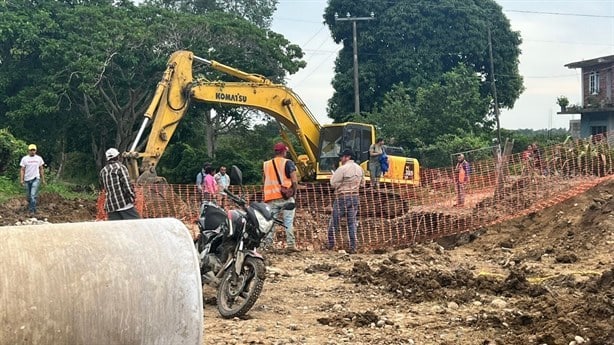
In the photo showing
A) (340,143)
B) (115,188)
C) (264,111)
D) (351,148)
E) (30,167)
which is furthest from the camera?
(340,143)

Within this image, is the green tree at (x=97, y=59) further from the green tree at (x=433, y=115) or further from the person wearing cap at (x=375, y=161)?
the person wearing cap at (x=375, y=161)

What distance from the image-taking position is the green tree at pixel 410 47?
39156 millimetres

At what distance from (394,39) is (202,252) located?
112 ft

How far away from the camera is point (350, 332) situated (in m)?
5.69

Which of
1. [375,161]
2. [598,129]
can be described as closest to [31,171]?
[375,161]

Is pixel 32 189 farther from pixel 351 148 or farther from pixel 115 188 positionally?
pixel 115 188

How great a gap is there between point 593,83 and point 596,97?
938mm

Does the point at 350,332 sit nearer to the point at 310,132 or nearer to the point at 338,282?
the point at 338,282

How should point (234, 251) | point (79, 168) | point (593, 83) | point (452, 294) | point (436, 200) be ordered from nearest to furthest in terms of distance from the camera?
point (234, 251)
point (452, 294)
point (436, 200)
point (79, 168)
point (593, 83)

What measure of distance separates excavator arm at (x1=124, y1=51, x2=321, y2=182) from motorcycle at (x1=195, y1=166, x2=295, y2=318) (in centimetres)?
708

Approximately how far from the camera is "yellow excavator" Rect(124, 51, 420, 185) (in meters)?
15.0

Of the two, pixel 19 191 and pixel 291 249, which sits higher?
pixel 19 191

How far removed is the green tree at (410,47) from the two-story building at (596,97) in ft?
17.1

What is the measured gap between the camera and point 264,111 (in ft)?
55.2
